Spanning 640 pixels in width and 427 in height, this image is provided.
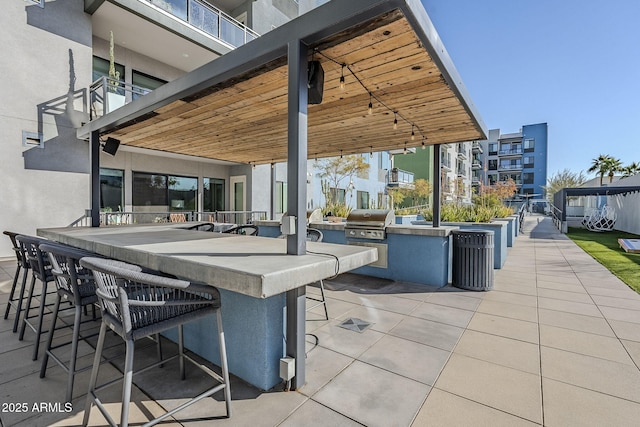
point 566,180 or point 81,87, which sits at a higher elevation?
point 566,180

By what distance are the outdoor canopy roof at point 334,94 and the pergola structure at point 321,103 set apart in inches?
0.4

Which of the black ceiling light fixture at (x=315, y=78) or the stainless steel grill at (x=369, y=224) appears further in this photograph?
the stainless steel grill at (x=369, y=224)

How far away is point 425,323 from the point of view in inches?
132

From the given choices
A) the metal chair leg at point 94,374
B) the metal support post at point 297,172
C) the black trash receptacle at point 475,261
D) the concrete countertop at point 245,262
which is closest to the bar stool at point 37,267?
A: the concrete countertop at point 245,262

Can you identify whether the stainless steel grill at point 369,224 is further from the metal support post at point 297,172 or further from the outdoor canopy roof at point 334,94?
the metal support post at point 297,172

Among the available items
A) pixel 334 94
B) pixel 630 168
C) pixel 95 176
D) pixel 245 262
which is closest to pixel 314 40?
pixel 334 94

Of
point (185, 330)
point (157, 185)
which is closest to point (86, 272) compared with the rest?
point (185, 330)

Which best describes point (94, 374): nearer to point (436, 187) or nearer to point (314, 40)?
point (314, 40)

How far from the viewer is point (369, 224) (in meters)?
5.39

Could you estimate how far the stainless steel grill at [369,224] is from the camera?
5281mm

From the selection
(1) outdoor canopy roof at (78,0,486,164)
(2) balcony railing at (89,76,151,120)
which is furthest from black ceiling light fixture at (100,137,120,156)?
(2) balcony railing at (89,76,151,120)

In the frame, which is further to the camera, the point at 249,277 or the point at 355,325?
the point at 355,325

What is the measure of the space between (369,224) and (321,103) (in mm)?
2537

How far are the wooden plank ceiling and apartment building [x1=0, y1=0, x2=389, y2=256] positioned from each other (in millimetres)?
1285
